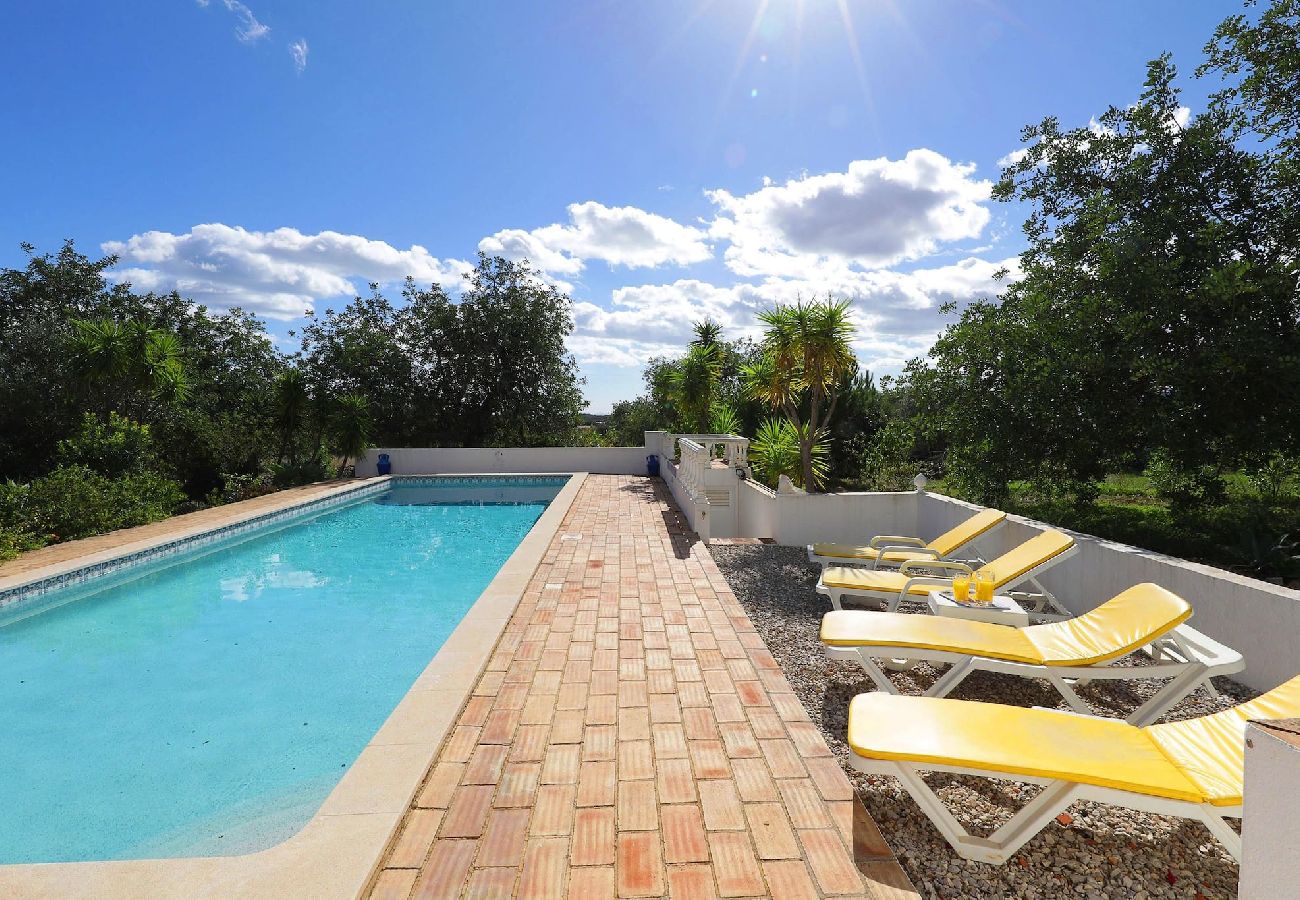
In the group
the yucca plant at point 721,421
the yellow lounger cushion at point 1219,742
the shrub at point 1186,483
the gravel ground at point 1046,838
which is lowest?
the gravel ground at point 1046,838

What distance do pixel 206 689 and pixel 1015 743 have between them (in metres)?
5.79

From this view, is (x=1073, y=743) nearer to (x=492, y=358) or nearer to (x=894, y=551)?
(x=894, y=551)

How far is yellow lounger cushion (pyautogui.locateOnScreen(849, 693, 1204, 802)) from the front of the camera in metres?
2.09

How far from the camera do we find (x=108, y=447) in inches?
478

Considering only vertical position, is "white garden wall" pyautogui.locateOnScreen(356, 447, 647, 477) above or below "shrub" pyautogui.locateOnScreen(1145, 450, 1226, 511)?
below

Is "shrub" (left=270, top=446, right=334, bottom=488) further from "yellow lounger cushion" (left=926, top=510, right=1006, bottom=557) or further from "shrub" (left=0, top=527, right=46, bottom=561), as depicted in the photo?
"yellow lounger cushion" (left=926, top=510, right=1006, bottom=557)

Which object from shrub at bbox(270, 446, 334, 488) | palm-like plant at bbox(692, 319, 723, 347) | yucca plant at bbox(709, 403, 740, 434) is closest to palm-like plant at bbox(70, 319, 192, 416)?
shrub at bbox(270, 446, 334, 488)

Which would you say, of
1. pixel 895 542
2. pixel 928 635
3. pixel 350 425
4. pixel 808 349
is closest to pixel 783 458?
pixel 808 349

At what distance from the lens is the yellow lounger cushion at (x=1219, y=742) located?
2025 mm

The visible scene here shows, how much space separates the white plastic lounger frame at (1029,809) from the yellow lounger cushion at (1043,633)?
1.12m

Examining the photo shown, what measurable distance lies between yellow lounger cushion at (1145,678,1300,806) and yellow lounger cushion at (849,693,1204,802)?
0.05 m

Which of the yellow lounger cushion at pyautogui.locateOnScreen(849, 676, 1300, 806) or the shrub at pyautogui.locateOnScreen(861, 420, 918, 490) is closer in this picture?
the yellow lounger cushion at pyautogui.locateOnScreen(849, 676, 1300, 806)

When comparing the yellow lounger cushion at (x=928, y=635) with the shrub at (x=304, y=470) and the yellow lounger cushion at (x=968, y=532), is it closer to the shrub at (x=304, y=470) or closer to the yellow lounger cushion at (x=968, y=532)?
the yellow lounger cushion at (x=968, y=532)

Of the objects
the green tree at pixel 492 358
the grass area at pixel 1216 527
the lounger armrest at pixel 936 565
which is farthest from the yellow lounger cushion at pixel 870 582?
the green tree at pixel 492 358
